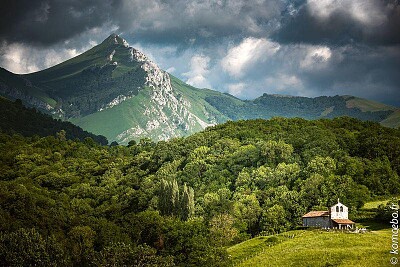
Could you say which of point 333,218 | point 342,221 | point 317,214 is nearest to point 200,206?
point 317,214

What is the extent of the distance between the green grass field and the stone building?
22.7ft

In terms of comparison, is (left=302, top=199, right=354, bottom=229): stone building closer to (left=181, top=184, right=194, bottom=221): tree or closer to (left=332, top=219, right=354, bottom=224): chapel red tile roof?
(left=332, top=219, right=354, bottom=224): chapel red tile roof

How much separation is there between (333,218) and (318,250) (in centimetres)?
3033

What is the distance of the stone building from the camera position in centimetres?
11462

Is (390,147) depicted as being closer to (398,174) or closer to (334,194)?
(398,174)

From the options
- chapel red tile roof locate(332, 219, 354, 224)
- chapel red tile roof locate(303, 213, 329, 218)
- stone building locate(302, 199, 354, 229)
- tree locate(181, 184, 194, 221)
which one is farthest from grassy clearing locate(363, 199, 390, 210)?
tree locate(181, 184, 194, 221)

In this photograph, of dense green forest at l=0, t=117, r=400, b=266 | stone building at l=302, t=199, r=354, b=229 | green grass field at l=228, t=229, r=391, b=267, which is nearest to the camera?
green grass field at l=228, t=229, r=391, b=267

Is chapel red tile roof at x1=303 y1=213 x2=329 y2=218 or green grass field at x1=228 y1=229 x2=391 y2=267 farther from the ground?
chapel red tile roof at x1=303 y1=213 x2=329 y2=218

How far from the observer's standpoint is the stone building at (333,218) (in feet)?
376

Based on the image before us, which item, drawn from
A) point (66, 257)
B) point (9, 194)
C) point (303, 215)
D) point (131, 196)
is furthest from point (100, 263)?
point (131, 196)

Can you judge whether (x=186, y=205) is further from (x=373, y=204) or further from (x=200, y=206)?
(x=373, y=204)

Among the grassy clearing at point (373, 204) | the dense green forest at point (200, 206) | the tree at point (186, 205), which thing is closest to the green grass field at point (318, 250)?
the dense green forest at point (200, 206)

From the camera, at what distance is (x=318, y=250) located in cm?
8962

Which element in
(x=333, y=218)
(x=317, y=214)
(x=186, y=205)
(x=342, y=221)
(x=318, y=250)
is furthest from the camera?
(x=186, y=205)
